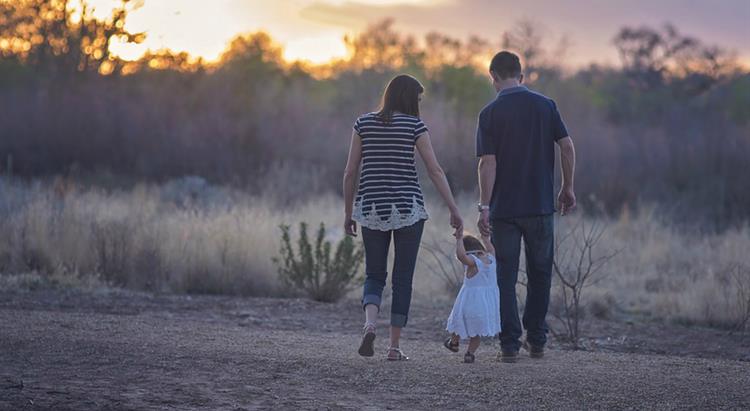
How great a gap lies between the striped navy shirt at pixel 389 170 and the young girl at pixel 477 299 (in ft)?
1.56

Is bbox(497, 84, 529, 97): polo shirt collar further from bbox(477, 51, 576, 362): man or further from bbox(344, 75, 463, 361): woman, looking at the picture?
bbox(344, 75, 463, 361): woman

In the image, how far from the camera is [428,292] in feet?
47.3

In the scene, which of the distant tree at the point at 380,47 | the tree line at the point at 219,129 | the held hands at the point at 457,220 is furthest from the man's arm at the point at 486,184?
the distant tree at the point at 380,47

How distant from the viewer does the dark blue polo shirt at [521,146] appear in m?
7.82

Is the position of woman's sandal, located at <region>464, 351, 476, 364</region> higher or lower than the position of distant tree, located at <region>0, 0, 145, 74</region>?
lower

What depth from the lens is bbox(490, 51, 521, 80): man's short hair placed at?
7918 mm

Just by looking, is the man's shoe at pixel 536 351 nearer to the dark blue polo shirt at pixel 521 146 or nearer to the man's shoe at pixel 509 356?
the man's shoe at pixel 509 356

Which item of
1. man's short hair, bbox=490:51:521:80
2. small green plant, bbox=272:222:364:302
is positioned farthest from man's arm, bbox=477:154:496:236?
small green plant, bbox=272:222:364:302

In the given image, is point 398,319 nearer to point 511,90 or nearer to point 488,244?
point 488,244

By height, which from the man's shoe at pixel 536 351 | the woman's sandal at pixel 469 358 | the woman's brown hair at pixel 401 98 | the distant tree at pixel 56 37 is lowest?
the woman's sandal at pixel 469 358

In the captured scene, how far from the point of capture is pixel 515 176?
7.84 metres

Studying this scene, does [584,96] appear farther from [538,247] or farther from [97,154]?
[538,247]

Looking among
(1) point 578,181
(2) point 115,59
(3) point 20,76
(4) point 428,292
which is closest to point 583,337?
(4) point 428,292

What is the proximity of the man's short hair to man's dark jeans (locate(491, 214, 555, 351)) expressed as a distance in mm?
972
